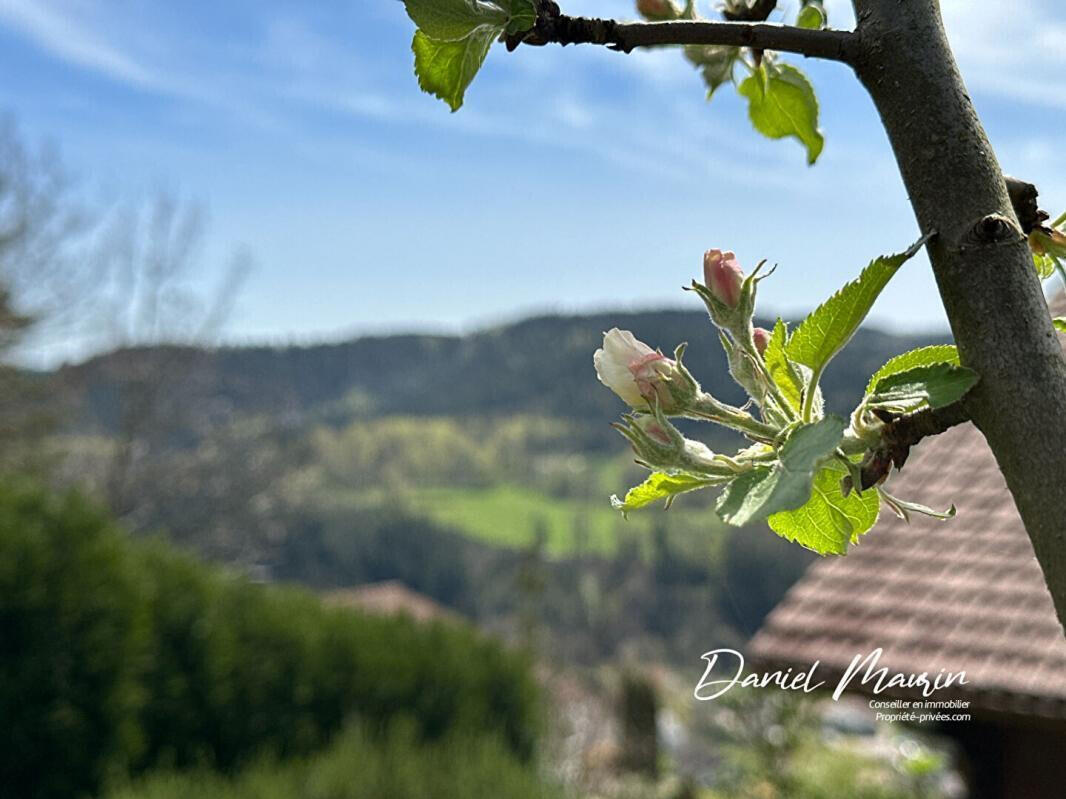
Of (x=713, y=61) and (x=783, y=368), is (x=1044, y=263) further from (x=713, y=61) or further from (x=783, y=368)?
(x=713, y=61)

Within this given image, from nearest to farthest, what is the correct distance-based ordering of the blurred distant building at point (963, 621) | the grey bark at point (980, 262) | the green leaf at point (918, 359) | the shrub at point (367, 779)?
the grey bark at point (980, 262) < the green leaf at point (918, 359) < the blurred distant building at point (963, 621) < the shrub at point (367, 779)

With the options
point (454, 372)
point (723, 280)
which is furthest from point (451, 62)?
point (454, 372)

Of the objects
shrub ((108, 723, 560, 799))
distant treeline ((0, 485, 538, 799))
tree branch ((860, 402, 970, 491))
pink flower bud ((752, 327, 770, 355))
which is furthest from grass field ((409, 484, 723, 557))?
tree branch ((860, 402, 970, 491))

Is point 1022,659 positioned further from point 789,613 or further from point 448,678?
point 448,678

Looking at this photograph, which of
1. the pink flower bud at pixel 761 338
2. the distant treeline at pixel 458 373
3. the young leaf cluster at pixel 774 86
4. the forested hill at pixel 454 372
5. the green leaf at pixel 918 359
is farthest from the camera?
the forested hill at pixel 454 372

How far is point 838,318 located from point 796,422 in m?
0.04

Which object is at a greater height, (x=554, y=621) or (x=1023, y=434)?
(x=1023, y=434)

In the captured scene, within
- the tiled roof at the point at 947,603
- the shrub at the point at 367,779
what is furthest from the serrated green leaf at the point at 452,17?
the shrub at the point at 367,779

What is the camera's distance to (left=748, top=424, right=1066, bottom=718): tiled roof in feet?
8.07

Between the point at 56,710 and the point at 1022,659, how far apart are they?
4199 mm

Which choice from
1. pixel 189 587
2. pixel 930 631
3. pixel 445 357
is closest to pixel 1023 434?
pixel 930 631

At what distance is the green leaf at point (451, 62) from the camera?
0.40 meters

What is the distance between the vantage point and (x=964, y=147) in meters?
0.30

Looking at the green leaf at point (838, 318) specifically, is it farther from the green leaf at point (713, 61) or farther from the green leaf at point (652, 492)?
the green leaf at point (713, 61)
